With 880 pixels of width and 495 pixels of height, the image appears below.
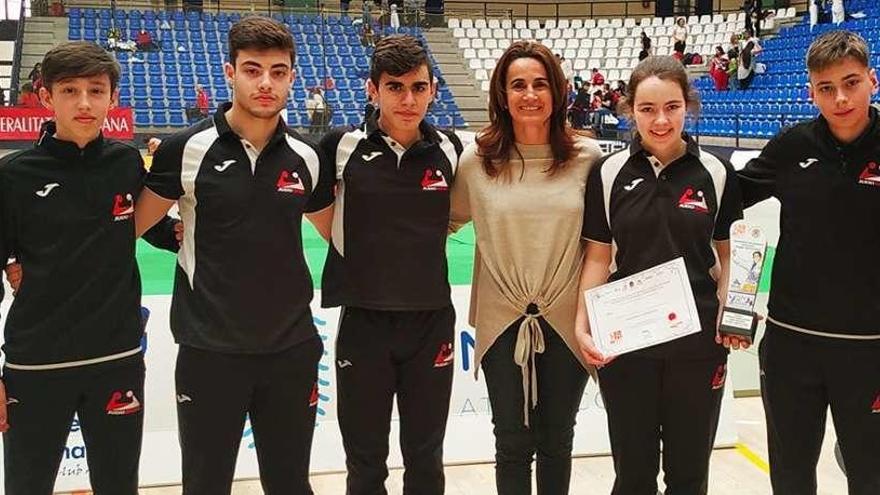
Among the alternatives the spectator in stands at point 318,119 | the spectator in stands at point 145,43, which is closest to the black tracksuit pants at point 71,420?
the spectator in stands at point 318,119

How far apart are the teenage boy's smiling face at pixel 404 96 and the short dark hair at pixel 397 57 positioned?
1 cm

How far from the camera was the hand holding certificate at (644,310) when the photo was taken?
2.31m

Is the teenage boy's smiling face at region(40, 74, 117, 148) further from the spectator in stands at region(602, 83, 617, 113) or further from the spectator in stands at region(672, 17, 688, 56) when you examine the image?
the spectator in stands at region(672, 17, 688, 56)

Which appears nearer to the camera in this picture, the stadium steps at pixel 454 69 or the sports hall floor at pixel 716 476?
the sports hall floor at pixel 716 476

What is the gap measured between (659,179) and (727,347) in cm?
51

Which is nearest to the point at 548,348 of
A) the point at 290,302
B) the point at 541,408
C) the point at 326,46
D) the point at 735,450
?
the point at 541,408

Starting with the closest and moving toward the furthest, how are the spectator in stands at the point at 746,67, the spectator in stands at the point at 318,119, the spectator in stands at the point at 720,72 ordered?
the spectator in stands at the point at 318,119
the spectator in stands at the point at 746,67
the spectator in stands at the point at 720,72

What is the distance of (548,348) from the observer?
2568 mm

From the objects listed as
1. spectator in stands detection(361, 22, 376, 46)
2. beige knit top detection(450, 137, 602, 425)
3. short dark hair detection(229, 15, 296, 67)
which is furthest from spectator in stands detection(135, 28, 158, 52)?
beige knit top detection(450, 137, 602, 425)

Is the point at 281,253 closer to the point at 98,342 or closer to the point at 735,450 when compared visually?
the point at 98,342

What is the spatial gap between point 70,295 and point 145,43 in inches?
644

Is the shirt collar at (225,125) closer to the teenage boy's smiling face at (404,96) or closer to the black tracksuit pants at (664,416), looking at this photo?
the teenage boy's smiling face at (404,96)

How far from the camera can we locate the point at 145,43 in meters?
17.2

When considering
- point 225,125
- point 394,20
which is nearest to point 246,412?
point 225,125
